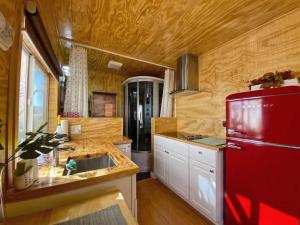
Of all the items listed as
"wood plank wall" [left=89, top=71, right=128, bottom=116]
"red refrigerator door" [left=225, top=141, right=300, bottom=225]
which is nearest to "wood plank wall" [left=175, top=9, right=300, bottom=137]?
"red refrigerator door" [left=225, top=141, right=300, bottom=225]

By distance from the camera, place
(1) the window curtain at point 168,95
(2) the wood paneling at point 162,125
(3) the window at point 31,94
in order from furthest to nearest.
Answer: (1) the window curtain at point 168,95, (2) the wood paneling at point 162,125, (3) the window at point 31,94

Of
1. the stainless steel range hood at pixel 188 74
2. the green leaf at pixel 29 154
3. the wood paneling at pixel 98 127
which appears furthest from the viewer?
the stainless steel range hood at pixel 188 74

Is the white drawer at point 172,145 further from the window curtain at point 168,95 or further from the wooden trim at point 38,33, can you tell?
the wooden trim at point 38,33

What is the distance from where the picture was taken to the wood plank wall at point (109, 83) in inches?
133

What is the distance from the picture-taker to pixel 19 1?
76 cm

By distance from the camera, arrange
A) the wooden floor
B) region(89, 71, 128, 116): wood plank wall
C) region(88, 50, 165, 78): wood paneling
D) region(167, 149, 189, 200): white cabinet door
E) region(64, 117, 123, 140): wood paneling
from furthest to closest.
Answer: region(89, 71, 128, 116): wood plank wall
region(88, 50, 165, 78): wood paneling
region(64, 117, 123, 140): wood paneling
region(167, 149, 189, 200): white cabinet door
the wooden floor

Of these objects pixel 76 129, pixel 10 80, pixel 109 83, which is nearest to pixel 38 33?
pixel 10 80

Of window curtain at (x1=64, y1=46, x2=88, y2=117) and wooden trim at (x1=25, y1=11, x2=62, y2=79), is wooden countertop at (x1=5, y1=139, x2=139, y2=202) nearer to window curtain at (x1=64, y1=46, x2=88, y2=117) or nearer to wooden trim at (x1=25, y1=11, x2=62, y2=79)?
wooden trim at (x1=25, y1=11, x2=62, y2=79)

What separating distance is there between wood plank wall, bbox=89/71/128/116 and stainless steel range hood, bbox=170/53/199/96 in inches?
65.4

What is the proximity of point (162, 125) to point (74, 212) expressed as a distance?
2230 millimetres

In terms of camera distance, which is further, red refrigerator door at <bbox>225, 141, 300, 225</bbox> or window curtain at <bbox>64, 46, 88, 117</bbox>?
window curtain at <bbox>64, 46, 88, 117</bbox>

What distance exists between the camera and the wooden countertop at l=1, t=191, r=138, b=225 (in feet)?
2.10

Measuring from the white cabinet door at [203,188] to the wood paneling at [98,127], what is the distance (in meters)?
1.17

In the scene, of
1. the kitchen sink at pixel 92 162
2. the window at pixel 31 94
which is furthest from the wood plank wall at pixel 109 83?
the kitchen sink at pixel 92 162
